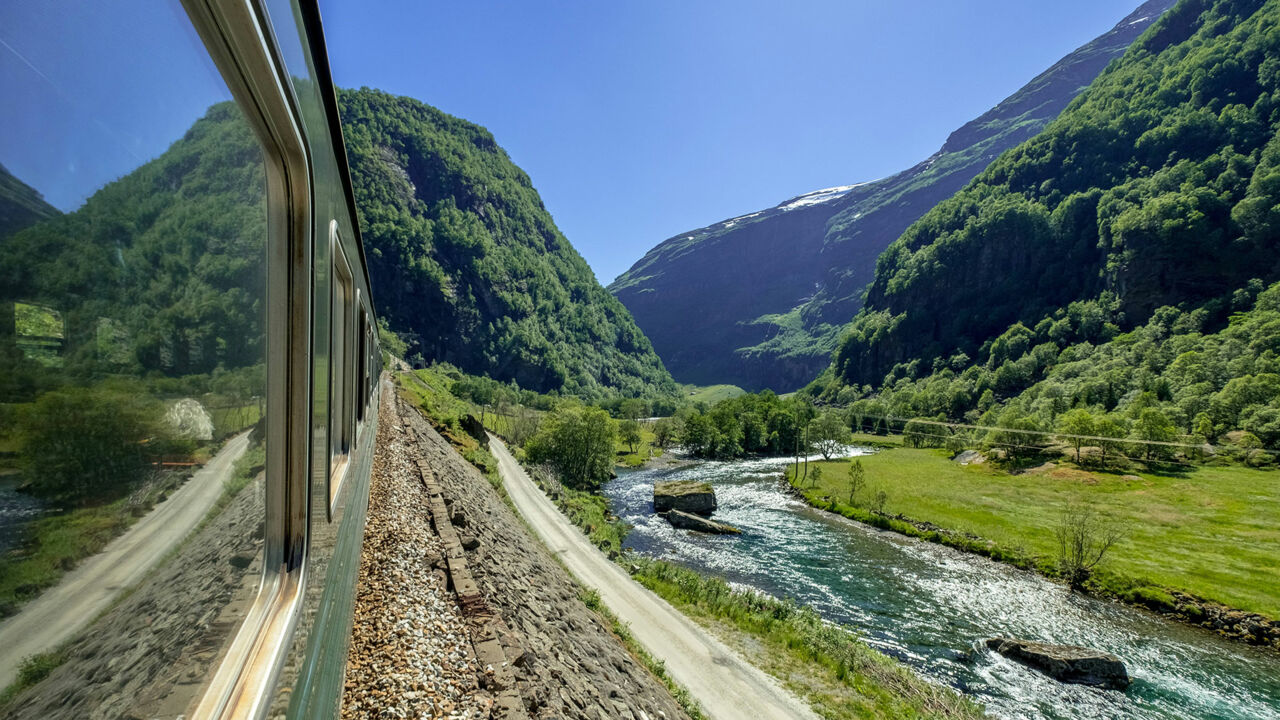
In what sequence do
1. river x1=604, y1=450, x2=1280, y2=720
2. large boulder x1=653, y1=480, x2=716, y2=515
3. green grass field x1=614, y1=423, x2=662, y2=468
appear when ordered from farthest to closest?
green grass field x1=614, y1=423, x2=662, y2=468 < large boulder x1=653, y1=480, x2=716, y2=515 < river x1=604, y1=450, x2=1280, y2=720

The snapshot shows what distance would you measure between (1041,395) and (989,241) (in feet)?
228

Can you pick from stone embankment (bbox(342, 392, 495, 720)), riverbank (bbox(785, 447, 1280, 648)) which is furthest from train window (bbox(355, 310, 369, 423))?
riverbank (bbox(785, 447, 1280, 648))

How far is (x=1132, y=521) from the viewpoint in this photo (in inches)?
1304

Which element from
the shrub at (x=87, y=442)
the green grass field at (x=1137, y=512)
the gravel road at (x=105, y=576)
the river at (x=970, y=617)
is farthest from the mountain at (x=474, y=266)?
the shrub at (x=87, y=442)

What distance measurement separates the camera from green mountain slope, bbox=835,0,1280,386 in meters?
83.9

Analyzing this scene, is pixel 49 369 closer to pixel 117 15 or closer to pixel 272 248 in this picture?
pixel 117 15

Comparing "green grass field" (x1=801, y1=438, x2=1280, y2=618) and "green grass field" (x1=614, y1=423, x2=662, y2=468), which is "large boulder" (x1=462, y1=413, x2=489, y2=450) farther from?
"green grass field" (x1=801, y1=438, x2=1280, y2=618)

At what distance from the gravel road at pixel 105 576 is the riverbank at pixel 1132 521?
105 feet

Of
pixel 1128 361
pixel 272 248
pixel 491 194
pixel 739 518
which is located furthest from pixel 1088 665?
pixel 491 194

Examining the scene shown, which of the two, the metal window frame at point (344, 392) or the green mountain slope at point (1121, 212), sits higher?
the green mountain slope at point (1121, 212)

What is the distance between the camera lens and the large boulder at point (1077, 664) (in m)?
16.5

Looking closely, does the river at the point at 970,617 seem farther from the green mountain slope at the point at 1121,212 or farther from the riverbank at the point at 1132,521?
the green mountain slope at the point at 1121,212

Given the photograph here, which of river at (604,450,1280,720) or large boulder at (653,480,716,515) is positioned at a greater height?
large boulder at (653,480,716,515)

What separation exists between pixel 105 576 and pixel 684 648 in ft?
50.1
